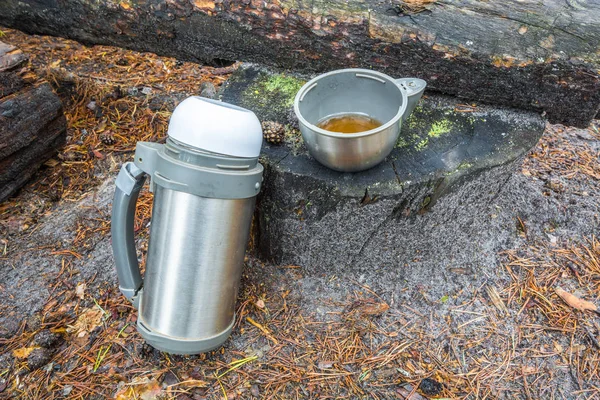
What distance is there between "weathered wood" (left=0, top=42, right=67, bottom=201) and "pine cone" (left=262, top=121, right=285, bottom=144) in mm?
1555

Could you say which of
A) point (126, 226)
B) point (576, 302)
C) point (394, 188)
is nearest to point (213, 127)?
point (126, 226)

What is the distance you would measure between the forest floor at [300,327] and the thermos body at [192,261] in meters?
0.27

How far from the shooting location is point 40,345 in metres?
2.05

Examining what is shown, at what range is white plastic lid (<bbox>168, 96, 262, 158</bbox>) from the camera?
161 centimetres

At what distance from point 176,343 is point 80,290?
0.73 m

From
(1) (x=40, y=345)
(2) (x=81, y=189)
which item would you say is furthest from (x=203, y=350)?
(2) (x=81, y=189)

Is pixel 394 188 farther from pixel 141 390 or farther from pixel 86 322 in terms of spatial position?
pixel 86 322

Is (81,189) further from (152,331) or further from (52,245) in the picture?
(152,331)

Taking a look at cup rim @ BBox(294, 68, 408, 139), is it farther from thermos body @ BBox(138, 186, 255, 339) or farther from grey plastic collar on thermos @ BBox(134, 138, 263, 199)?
thermos body @ BBox(138, 186, 255, 339)

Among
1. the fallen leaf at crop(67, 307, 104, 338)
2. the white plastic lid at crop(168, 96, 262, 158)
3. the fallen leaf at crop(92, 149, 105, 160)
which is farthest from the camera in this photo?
the fallen leaf at crop(92, 149, 105, 160)

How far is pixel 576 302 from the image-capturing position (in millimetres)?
2305

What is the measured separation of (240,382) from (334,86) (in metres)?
1.34

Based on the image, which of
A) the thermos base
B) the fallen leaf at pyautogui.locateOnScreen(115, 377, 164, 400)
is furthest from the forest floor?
the thermos base

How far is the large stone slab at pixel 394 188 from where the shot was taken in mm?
1974
